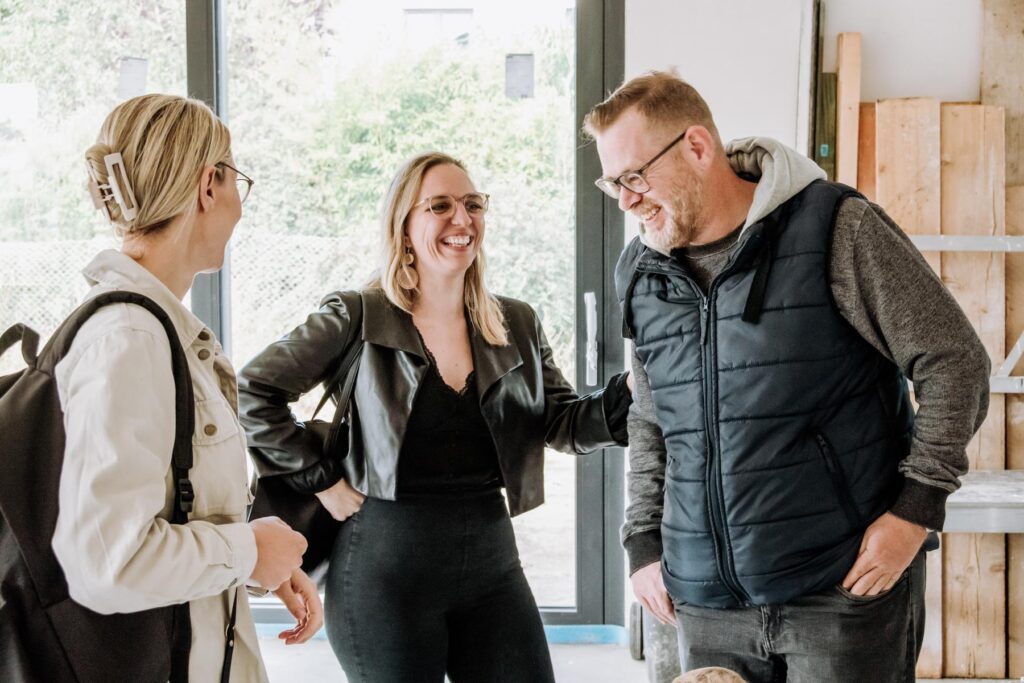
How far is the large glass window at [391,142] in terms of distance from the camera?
3.19 metres

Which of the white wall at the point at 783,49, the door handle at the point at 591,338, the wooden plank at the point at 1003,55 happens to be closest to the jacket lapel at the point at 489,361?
the door handle at the point at 591,338

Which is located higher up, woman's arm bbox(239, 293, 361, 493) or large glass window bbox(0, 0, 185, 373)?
large glass window bbox(0, 0, 185, 373)

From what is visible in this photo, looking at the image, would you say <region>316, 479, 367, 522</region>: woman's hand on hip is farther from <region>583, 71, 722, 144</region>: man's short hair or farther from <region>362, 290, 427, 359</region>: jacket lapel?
<region>583, 71, 722, 144</region>: man's short hair

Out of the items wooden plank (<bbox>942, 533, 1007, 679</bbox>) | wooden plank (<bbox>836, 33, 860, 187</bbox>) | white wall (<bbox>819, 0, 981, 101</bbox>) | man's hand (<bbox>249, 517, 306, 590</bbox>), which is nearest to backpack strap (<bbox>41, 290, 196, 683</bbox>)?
man's hand (<bbox>249, 517, 306, 590</bbox>)

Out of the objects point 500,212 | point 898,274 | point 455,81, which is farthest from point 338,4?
point 898,274

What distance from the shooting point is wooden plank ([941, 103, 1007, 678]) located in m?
2.87

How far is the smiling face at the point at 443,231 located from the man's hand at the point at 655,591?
A: 2.67 feet

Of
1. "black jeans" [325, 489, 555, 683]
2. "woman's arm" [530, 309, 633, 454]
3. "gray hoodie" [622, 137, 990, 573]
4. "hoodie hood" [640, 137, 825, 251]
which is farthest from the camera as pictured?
"woman's arm" [530, 309, 633, 454]

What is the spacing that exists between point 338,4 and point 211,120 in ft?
6.89

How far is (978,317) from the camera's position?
2.93 meters

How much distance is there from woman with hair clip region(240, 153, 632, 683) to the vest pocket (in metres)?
0.66

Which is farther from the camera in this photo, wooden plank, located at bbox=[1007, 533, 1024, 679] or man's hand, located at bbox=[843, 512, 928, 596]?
wooden plank, located at bbox=[1007, 533, 1024, 679]

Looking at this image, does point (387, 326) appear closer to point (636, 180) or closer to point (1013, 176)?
point (636, 180)

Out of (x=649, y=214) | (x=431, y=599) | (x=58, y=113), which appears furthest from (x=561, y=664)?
(x=58, y=113)
